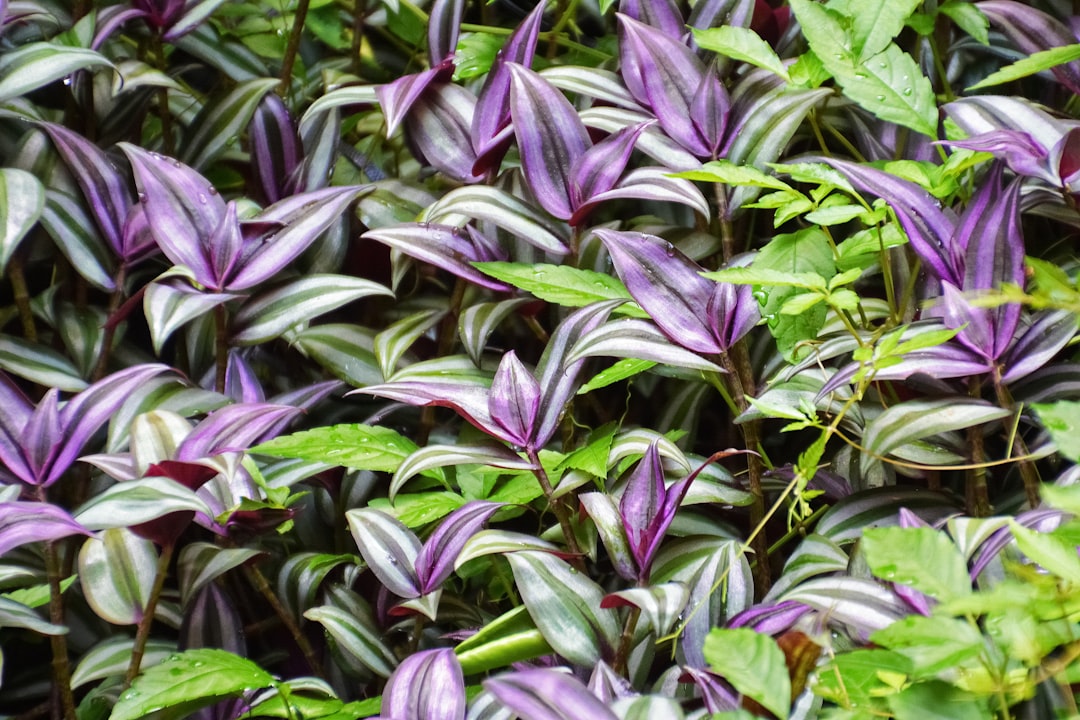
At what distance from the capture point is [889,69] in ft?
2.86

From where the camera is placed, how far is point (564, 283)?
0.88 m

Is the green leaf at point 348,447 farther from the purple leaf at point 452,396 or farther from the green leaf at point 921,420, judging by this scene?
the green leaf at point 921,420

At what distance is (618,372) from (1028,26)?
0.57 m

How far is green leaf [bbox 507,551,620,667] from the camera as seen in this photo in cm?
72

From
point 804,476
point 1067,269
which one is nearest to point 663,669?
point 804,476

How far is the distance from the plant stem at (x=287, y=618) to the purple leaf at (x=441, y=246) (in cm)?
31

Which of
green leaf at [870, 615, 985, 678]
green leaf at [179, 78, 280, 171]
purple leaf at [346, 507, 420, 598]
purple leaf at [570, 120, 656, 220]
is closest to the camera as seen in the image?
green leaf at [870, 615, 985, 678]

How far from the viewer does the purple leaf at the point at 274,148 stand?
3.59 feet

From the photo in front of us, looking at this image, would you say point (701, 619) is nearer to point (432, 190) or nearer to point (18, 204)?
point (432, 190)

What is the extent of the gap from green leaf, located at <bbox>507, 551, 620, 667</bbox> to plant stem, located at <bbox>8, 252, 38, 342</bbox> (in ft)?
2.00

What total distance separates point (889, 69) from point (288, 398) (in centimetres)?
62

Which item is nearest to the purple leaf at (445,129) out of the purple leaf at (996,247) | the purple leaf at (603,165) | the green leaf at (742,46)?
the purple leaf at (603,165)

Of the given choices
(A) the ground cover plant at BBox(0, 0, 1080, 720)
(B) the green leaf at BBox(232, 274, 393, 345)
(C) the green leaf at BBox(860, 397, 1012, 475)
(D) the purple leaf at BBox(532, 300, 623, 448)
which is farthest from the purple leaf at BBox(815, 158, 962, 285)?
(B) the green leaf at BBox(232, 274, 393, 345)

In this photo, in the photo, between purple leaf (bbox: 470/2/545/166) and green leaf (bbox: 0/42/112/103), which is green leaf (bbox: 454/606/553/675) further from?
green leaf (bbox: 0/42/112/103)
